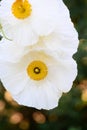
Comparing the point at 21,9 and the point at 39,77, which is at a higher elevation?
the point at 21,9

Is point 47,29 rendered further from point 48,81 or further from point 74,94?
point 74,94

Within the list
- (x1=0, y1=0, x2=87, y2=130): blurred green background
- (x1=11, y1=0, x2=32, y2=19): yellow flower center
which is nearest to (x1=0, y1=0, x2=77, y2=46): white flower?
(x1=11, y1=0, x2=32, y2=19): yellow flower center

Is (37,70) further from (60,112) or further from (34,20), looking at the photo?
(60,112)

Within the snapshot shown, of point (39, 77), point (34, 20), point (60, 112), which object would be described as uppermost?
point (34, 20)

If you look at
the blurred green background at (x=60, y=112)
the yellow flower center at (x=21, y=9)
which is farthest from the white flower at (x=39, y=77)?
the blurred green background at (x=60, y=112)

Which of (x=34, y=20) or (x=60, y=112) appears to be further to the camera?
(x=60, y=112)

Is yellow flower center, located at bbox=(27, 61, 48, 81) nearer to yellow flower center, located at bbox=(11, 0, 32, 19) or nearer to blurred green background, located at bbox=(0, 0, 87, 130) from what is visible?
yellow flower center, located at bbox=(11, 0, 32, 19)

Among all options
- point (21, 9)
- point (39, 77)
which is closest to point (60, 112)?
point (39, 77)
